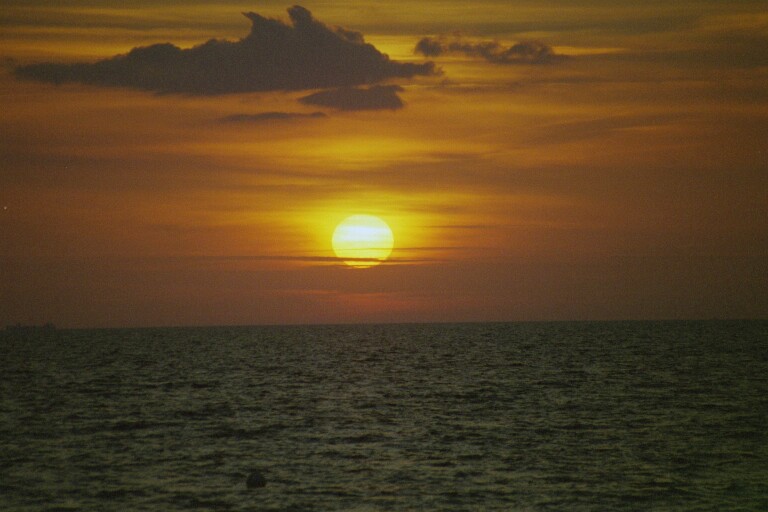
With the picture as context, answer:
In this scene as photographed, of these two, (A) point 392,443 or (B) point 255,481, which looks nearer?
(B) point 255,481

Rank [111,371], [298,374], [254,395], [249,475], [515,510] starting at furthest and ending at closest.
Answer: [111,371], [298,374], [254,395], [249,475], [515,510]

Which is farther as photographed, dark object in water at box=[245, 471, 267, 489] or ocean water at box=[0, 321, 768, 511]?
dark object in water at box=[245, 471, 267, 489]

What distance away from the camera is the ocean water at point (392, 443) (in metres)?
38.1

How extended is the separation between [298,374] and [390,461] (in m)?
64.5

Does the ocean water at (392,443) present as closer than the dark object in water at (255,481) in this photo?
Yes

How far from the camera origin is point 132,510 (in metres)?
36.0

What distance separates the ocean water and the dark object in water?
A: 1.51 ft

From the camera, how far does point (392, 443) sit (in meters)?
51.4

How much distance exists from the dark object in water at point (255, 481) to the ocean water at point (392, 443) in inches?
18.2

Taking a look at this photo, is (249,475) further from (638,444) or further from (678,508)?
(638,444)

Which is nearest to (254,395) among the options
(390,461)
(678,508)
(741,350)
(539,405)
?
(539,405)

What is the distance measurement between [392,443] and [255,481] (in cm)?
1262

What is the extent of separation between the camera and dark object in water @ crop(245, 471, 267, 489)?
40.0 meters

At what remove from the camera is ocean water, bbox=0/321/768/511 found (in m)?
38.1
